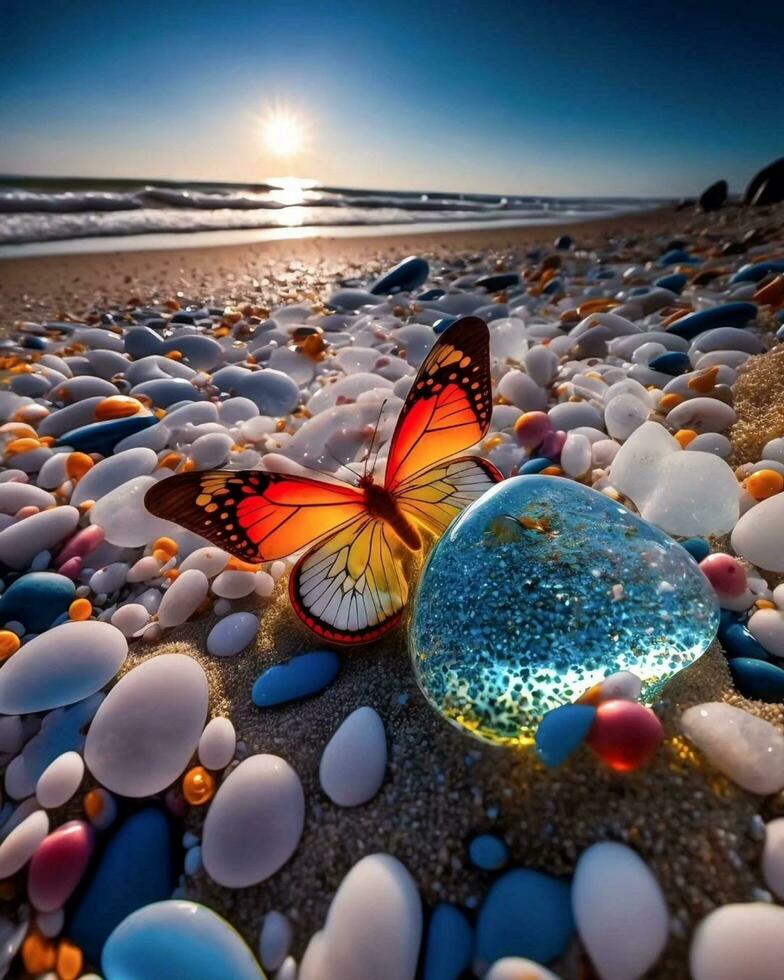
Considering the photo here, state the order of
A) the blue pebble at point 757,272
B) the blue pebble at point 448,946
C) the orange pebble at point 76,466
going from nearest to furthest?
the blue pebble at point 448,946 → the orange pebble at point 76,466 → the blue pebble at point 757,272

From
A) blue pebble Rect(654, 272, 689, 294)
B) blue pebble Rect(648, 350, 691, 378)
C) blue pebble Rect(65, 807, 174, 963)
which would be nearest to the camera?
blue pebble Rect(65, 807, 174, 963)

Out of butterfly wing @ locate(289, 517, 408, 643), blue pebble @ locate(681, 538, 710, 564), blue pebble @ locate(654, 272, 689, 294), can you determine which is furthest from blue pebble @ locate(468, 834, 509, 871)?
blue pebble @ locate(654, 272, 689, 294)

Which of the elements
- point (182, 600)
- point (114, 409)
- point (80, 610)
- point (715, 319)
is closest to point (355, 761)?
point (182, 600)

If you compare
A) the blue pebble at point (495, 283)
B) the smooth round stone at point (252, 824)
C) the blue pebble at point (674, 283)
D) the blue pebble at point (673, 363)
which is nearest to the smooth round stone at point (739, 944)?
the smooth round stone at point (252, 824)

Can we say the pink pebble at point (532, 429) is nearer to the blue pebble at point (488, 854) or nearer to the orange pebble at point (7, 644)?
the blue pebble at point (488, 854)

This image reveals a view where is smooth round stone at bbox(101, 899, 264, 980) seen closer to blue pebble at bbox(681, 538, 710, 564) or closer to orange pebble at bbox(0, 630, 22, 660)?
orange pebble at bbox(0, 630, 22, 660)

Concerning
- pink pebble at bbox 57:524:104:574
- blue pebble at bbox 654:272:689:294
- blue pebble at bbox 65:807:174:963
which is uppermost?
blue pebble at bbox 654:272:689:294

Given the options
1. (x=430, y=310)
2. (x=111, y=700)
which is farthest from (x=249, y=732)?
(x=430, y=310)

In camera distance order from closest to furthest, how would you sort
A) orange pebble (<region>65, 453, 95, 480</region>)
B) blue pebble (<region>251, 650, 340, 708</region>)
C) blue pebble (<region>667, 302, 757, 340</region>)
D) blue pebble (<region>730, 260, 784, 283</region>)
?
blue pebble (<region>251, 650, 340, 708</region>) < orange pebble (<region>65, 453, 95, 480</region>) < blue pebble (<region>667, 302, 757, 340</region>) < blue pebble (<region>730, 260, 784, 283</region>)
